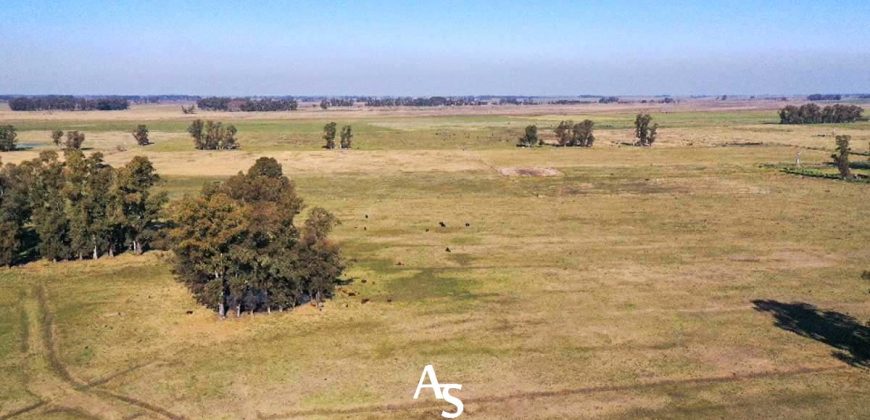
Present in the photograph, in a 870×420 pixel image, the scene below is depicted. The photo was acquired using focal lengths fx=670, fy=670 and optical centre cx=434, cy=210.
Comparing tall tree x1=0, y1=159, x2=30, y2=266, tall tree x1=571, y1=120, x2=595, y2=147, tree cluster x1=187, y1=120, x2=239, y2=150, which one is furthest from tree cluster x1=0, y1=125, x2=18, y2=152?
tall tree x1=571, y1=120, x2=595, y2=147

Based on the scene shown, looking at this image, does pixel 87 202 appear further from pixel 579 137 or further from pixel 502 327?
pixel 579 137

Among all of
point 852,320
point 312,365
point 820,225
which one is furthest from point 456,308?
point 820,225

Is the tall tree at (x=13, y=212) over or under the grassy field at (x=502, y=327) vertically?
over

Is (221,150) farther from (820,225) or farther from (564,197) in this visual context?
(820,225)

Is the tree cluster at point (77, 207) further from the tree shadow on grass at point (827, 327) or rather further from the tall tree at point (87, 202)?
the tree shadow on grass at point (827, 327)

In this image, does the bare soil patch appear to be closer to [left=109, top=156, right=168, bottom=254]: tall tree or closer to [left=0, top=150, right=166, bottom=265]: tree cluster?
[left=109, top=156, right=168, bottom=254]: tall tree

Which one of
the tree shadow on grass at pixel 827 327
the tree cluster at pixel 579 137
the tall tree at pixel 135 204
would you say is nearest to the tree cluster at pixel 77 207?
the tall tree at pixel 135 204

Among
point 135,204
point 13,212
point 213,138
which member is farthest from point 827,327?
point 213,138
